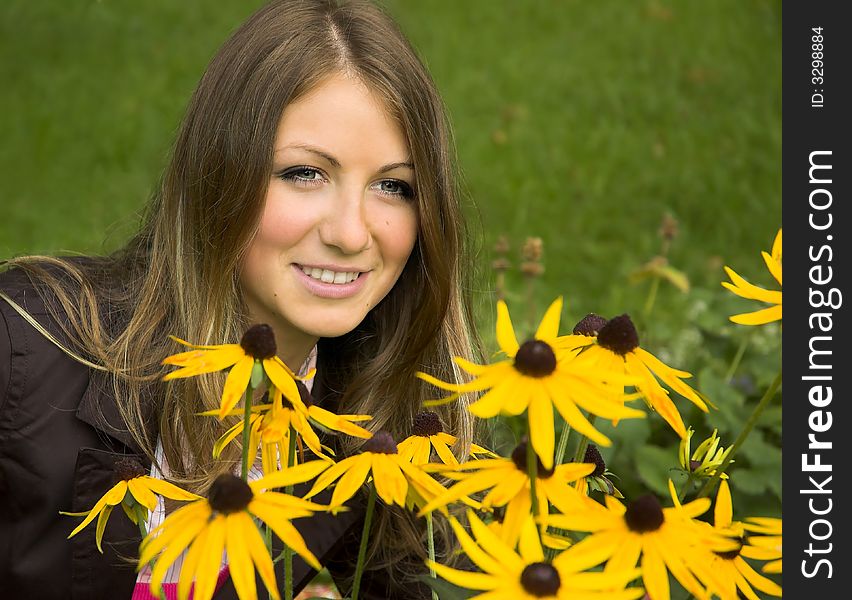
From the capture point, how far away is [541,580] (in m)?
0.73

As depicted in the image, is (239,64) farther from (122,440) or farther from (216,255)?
(122,440)

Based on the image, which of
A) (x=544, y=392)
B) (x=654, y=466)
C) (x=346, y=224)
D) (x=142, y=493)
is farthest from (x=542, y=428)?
(x=654, y=466)

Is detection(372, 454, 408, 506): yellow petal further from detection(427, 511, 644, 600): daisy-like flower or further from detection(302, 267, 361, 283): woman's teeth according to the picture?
detection(302, 267, 361, 283): woman's teeth

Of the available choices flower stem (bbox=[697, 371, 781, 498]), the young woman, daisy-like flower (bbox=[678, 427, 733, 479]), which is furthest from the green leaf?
flower stem (bbox=[697, 371, 781, 498])

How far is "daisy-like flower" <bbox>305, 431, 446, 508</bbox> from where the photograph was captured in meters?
0.90

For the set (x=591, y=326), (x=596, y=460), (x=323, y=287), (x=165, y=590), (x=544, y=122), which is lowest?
(x=165, y=590)

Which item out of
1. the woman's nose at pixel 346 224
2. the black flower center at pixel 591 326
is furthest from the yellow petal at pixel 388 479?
the woman's nose at pixel 346 224

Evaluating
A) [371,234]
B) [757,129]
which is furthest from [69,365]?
[757,129]

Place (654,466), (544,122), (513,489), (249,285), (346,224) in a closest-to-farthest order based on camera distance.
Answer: (513,489)
(346,224)
(249,285)
(654,466)
(544,122)

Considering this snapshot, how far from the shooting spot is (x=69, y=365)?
1.83 metres

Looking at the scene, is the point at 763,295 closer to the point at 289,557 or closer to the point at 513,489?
the point at 513,489

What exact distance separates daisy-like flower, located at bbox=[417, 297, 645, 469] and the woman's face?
2.64 ft

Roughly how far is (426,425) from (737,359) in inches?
65.6
